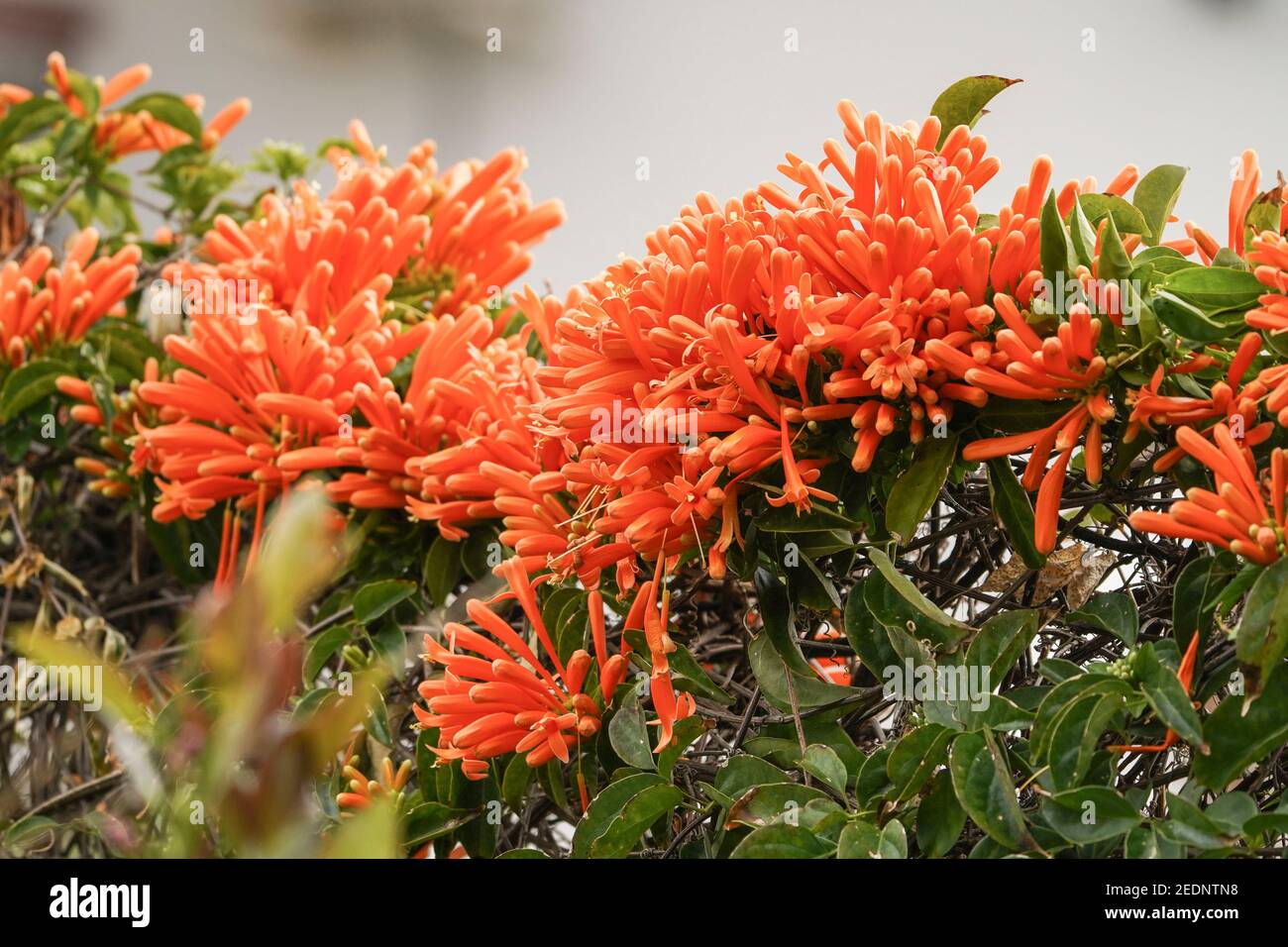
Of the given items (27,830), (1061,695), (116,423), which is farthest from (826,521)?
(116,423)

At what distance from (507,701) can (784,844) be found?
210 millimetres

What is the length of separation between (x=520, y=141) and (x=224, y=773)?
3.05 metres

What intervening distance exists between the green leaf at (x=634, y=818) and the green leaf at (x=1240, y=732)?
11.8 inches

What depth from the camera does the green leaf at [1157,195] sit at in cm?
75

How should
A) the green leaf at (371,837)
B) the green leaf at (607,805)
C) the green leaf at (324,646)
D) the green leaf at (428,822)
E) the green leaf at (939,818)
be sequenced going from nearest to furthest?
the green leaf at (371,837) < the green leaf at (939,818) < the green leaf at (607,805) < the green leaf at (428,822) < the green leaf at (324,646)

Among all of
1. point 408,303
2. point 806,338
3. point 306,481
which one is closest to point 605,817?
point 806,338

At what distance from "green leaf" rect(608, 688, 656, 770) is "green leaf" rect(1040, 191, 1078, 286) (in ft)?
1.15

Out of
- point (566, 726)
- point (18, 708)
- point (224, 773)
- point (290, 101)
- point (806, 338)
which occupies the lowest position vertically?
point (18, 708)

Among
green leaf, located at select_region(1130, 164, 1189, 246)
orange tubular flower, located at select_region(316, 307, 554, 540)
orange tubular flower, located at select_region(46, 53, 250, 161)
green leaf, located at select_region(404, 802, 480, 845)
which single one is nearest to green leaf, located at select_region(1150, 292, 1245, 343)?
green leaf, located at select_region(1130, 164, 1189, 246)

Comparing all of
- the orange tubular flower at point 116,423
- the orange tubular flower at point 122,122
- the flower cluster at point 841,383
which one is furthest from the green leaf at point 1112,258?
the orange tubular flower at point 122,122

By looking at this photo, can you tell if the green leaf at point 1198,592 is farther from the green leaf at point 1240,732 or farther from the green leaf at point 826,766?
the green leaf at point 826,766

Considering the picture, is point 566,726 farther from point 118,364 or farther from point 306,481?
point 118,364

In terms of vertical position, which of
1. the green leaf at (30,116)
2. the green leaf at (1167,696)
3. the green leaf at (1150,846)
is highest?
the green leaf at (30,116)
